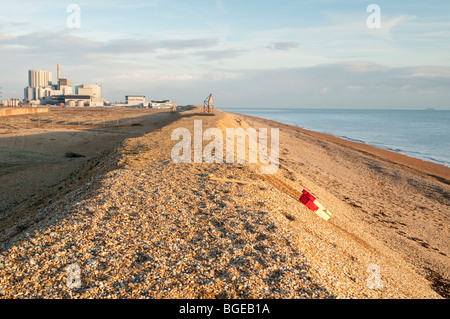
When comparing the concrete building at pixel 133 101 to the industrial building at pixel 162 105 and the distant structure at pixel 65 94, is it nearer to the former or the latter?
the distant structure at pixel 65 94

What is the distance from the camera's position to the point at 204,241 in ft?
26.6

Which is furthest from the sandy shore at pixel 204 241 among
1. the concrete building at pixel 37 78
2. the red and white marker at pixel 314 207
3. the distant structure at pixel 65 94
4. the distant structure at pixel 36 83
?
the concrete building at pixel 37 78

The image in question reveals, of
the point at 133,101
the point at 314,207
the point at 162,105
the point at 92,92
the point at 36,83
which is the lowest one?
the point at 314,207

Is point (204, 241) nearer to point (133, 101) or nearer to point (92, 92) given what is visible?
point (133, 101)

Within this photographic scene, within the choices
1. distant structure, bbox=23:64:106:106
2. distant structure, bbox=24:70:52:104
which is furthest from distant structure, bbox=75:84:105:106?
distant structure, bbox=24:70:52:104

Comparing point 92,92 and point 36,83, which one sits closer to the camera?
point 92,92

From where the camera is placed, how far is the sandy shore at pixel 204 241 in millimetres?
6582

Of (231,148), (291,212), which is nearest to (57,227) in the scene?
(291,212)

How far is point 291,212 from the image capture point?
10.8 metres

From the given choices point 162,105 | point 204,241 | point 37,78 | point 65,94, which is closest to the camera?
point 204,241

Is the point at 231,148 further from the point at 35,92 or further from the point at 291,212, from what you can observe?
the point at 35,92

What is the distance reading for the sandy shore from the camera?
6.58 metres

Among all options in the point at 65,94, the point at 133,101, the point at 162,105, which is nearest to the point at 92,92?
the point at 65,94
